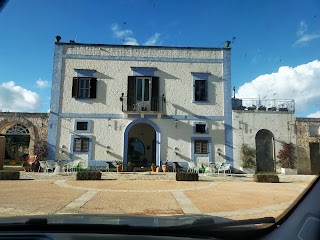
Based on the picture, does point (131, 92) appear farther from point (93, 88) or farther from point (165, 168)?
point (165, 168)

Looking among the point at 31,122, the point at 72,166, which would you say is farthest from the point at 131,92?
the point at 31,122

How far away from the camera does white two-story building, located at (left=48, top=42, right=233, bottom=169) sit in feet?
52.7

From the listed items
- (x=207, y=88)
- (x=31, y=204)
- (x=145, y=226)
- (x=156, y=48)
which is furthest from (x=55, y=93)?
(x=145, y=226)

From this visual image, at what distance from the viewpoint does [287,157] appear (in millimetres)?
15969

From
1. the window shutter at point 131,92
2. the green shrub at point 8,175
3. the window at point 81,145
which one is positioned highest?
the window shutter at point 131,92

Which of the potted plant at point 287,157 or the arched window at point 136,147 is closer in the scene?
the potted plant at point 287,157

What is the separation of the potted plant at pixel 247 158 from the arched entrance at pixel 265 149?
0.49 metres

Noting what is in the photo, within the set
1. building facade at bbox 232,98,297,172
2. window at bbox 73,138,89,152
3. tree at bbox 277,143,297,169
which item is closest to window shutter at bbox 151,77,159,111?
window at bbox 73,138,89,152

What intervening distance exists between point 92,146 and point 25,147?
1121 cm

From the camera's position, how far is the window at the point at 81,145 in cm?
1597

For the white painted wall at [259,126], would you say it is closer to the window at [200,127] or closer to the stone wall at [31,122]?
the window at [200,127]

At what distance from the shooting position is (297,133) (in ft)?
53.6

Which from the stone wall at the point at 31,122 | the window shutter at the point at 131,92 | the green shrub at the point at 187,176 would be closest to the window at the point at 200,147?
the window shutter at the point at 131,92

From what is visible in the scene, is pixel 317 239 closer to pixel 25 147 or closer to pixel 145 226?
pixel 145 226
